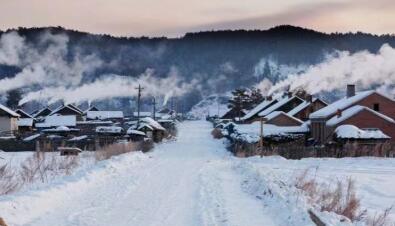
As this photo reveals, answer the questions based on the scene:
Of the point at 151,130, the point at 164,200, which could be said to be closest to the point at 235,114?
the point at 151,130

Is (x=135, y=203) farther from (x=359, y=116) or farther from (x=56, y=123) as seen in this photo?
(x=56, y=123)

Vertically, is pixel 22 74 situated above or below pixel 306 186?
above

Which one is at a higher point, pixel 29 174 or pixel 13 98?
pixel 13 98

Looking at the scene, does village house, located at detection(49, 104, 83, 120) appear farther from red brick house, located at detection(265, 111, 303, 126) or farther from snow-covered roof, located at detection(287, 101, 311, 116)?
red brick house, located at detection(265, 111, 303, 126)

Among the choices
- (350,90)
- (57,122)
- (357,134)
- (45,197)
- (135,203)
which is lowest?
(57,122)

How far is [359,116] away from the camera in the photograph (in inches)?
2067

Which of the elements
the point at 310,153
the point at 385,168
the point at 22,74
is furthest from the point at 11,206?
the point at 22,74

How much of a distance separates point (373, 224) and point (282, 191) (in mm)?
3856

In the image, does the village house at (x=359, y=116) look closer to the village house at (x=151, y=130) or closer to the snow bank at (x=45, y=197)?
the village house at (x=151, y=130)

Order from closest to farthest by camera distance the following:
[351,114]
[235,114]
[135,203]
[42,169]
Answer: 1. [135,203]
2. [42,169]
3. [351,114]
4. [235,114]

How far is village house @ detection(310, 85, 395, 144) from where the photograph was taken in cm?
5247

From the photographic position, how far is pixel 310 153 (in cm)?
4334

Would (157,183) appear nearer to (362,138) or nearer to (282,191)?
(282,191)

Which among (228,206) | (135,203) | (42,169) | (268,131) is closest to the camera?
(228,206)
